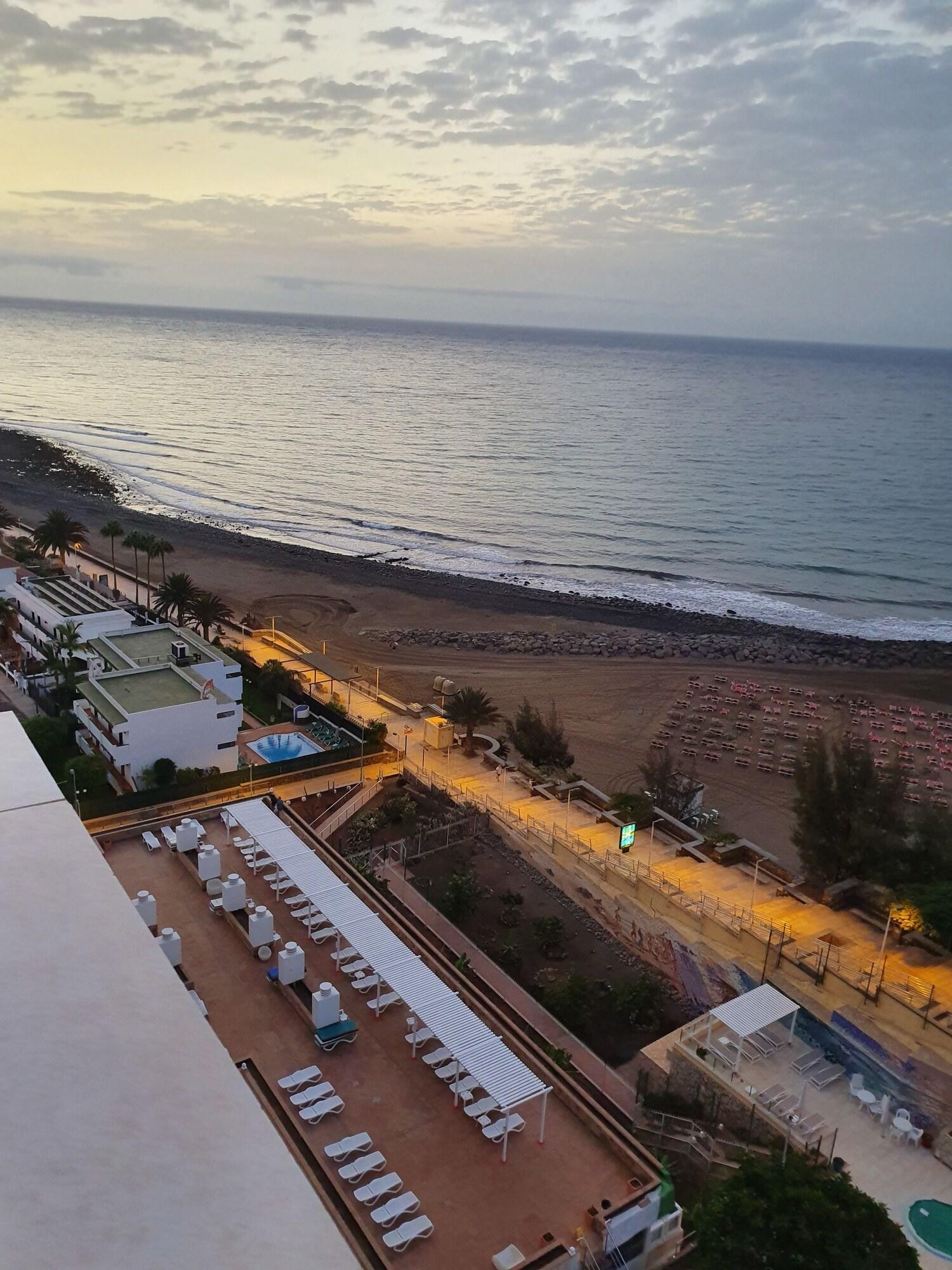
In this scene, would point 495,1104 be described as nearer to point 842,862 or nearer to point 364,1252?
point 364,1252

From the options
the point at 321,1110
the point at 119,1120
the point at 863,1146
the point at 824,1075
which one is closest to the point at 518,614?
the point at 824,1075

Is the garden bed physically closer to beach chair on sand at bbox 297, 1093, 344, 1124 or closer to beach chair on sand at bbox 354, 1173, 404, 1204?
beach chair on sand at bbox 297, 1093, 344, 1124

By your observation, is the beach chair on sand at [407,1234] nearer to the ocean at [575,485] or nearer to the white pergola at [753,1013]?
the white pergola at [753,1013]

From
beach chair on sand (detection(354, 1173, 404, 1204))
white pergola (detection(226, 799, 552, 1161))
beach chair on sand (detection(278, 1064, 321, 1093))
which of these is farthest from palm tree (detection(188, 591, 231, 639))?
beach chair on sand (detection(354, 1173, 404, 1204))

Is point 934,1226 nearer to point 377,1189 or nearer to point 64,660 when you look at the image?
point 377,1189

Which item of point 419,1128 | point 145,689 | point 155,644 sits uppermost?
point 155,644
